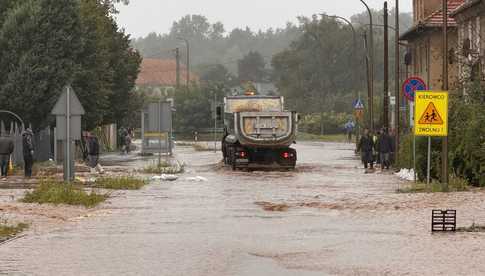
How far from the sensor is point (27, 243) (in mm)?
16406

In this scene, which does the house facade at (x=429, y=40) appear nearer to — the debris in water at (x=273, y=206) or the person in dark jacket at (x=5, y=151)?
the person in dark jacket at (x=5, y=151)

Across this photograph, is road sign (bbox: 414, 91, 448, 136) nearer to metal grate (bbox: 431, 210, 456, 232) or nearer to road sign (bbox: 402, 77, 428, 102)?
road sign (bbox: 402, 77, 428, 102)

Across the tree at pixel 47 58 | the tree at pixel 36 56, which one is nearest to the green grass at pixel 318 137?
the tree at pixel 47 58

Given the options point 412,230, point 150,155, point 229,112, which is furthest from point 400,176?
point 150,155

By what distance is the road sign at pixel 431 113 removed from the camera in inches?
1104

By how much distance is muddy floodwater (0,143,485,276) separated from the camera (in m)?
13.6

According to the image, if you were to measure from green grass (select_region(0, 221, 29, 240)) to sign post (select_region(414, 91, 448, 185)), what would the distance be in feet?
39.2

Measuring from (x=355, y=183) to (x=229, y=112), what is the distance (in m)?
14.6

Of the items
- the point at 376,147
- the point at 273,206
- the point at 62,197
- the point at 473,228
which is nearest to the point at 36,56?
the point at 376,147

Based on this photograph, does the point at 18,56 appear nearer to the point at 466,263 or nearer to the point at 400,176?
the point at 400,176

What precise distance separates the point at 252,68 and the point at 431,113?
161038 mm

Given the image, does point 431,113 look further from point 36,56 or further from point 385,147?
point 36,56

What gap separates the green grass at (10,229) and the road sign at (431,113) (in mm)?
11937

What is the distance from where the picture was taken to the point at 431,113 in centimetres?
2822
